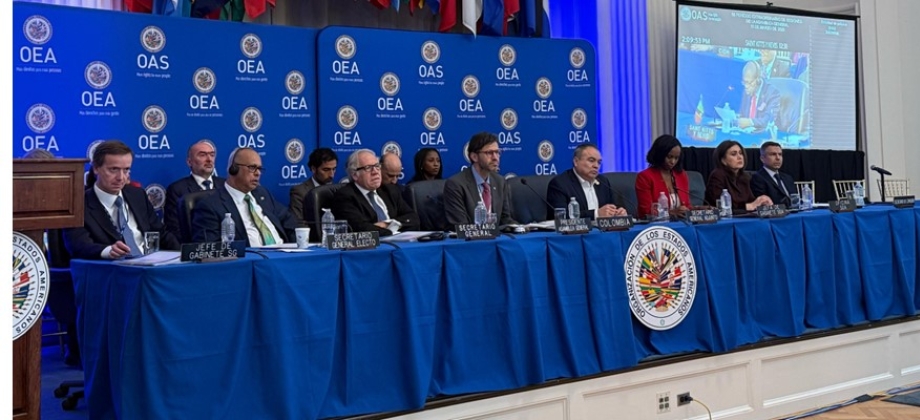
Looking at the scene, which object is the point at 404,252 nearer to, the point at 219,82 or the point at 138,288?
the point at 138,288

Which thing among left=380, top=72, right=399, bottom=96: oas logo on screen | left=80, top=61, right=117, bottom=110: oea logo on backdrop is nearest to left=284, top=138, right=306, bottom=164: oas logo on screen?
left=380, top=72, right=399, bottom=96: oas logo on screen

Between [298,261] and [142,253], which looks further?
[142,253]

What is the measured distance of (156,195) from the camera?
5180 millimetres

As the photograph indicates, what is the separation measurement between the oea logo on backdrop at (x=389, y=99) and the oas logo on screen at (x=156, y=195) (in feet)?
5.19

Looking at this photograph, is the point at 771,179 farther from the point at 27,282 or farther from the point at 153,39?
the point at 27,282

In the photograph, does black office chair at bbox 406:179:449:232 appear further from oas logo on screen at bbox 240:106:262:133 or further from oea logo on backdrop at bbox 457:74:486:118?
oea logo on backdrop at bbox 457:74:486:118

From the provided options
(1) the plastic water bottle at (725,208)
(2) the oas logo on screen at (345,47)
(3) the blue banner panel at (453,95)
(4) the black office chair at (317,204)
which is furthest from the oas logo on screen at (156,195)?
(1) the plastic water bottle at (725,208)

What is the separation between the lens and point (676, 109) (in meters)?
7.43

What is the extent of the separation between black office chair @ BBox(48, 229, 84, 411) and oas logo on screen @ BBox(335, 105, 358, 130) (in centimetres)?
233

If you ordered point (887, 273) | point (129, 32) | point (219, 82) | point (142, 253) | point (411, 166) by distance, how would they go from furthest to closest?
point (411, 166) < point (219, 82) < point (129, 32) < point (887, 273) < point (142, 253)

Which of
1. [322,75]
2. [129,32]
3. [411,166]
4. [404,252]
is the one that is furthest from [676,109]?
[404,252]

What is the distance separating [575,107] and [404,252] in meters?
4.33

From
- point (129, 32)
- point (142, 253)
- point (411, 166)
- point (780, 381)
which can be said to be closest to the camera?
point (142, 253)

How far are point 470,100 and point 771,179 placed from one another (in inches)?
88.4
